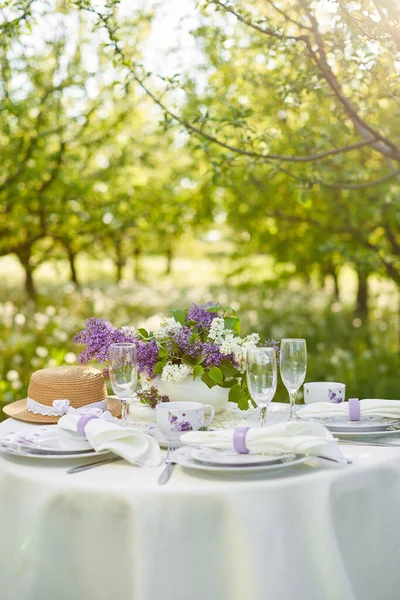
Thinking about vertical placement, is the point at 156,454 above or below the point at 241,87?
below

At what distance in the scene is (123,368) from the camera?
2.39 m

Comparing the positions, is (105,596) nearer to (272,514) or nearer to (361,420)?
(272,514)

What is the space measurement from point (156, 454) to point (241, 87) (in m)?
5.64

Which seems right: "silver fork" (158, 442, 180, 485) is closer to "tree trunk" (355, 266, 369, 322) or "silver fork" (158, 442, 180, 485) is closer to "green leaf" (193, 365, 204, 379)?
"green leaf" (193, 365, 204, 379)

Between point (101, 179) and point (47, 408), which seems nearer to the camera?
point (47, 408)

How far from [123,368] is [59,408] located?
0.44 m

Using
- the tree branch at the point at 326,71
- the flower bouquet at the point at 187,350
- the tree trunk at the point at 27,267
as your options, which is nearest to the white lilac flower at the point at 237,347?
the flower bouquet at the point at 187,350

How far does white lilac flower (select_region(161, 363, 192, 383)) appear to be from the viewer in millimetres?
2627

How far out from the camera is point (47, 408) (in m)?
2.73

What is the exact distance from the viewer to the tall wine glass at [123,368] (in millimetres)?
2387

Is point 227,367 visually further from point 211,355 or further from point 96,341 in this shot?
point 96,341

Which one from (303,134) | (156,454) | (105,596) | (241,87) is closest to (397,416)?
(156,454)

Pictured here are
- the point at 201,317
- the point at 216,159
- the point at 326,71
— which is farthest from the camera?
the point at 216,159

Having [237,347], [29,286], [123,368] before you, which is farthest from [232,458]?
[29,286]
